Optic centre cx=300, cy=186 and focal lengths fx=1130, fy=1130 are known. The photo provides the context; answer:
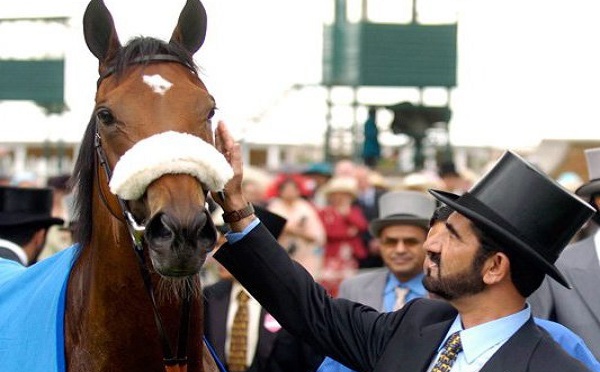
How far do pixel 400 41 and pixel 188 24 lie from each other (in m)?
11.6

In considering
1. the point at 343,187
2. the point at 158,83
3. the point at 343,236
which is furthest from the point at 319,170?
the point at 158,83

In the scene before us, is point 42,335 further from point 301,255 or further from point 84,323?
point 301,255

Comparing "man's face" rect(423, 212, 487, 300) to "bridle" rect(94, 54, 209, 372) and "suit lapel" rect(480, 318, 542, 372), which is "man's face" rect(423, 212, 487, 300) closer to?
"suit lapel" rect(480, 318, 542, 372)

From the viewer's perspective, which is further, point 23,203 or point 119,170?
point 23,203

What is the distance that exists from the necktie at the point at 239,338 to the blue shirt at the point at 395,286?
0.87m

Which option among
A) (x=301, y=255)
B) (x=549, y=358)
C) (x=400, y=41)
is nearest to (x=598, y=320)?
(x=549, y=358)

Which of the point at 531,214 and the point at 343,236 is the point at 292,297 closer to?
the point at 531,214

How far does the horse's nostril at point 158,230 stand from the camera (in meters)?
3.57

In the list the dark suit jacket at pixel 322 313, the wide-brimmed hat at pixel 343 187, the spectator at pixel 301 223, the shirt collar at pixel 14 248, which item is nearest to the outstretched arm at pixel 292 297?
the dark suit jacket at pixel 322 313

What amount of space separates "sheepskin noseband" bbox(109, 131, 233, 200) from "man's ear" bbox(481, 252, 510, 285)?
0.95 meters

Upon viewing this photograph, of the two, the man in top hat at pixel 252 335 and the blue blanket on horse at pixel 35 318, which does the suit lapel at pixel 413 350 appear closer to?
the blue blanket on horse at pixel 35 318

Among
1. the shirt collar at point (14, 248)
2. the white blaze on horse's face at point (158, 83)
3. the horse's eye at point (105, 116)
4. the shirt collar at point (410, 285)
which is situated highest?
the white blaze on horse's face at point (158, 83)

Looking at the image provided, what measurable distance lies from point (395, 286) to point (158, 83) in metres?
3.44

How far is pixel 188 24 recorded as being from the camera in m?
4.46
